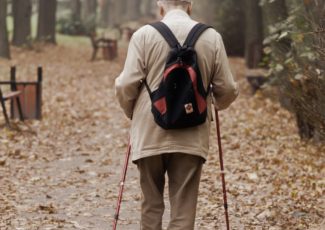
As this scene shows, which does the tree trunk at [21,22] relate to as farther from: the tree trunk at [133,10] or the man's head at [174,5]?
Answer: the man's head at [174,5]

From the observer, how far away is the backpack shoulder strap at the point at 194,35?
19.4 feet

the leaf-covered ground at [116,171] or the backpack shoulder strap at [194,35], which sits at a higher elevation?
→ the backpack shoulder strap at [194,35]

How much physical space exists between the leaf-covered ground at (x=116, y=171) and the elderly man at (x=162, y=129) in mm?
2358

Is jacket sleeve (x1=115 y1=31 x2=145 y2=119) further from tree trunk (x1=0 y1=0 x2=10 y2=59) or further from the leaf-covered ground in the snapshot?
tree trunk (x1=0 y1=0 x2=10 y2=59)

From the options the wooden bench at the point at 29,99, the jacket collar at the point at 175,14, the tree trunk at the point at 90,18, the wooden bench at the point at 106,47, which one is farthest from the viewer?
the tree trunk at the point at 90,18

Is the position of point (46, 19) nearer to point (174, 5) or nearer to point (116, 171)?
point (116, 171)

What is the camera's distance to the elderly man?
591 centimetres

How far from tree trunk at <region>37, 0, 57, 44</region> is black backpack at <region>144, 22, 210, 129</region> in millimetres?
28294

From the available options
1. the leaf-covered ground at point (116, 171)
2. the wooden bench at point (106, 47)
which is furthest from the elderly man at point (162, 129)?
the wooden bench at point (106, 47)

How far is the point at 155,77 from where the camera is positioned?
593 centimetres

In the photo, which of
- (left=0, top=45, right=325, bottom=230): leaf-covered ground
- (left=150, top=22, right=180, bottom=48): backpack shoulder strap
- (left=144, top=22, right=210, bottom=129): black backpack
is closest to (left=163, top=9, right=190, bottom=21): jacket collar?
(left=150, top=22, right=180, bottom=48): backpack shoulder strap

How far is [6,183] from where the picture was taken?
10.7 metres

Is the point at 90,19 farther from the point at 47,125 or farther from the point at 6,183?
the point at 6,183

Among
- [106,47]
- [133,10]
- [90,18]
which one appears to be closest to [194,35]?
[106,47]
